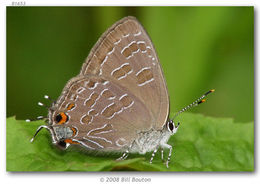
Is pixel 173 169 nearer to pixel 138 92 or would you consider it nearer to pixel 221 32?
pixel 138 92

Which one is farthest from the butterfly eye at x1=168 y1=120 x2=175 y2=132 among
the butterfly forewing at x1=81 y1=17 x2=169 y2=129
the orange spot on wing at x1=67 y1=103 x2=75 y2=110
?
the orange spot on wing at x1=67 y1=103 x2=75 y2=110

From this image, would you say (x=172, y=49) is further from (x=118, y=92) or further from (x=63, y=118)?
(x=63, y=118)

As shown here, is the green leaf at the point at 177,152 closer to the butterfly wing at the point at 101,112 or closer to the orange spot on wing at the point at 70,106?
the butterfly wing at the point at 101,112

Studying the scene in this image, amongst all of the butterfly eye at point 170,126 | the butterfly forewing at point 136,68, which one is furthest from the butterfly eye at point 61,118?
the butterfly eye at point 170,126

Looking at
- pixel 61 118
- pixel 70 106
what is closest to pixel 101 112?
pixel 70 106

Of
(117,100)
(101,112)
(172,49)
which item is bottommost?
(101,112)
